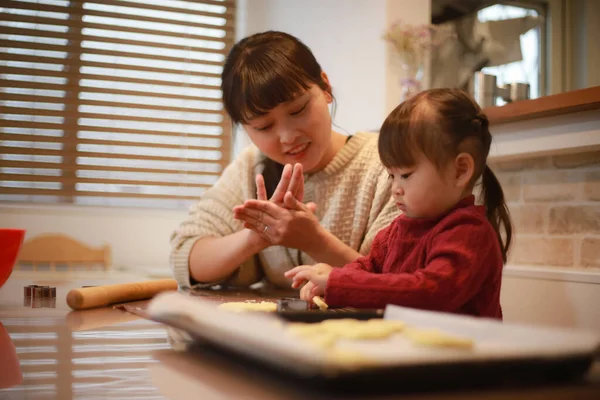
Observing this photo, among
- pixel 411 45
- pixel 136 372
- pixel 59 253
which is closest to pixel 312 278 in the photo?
pixel 136 372

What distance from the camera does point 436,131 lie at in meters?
0.87

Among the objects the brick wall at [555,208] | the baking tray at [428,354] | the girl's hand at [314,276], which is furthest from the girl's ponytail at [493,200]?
the brick wall at [555,208]

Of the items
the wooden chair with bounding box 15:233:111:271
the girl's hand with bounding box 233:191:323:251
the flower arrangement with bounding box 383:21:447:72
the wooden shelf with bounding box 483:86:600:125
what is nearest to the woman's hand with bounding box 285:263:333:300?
the girl's hand with bounding box 233:191:323:251

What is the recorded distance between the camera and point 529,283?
6.58ft

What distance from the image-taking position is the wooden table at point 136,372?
0.40 meters

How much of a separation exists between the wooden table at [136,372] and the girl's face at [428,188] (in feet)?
1.23

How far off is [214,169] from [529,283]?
2.05 meters

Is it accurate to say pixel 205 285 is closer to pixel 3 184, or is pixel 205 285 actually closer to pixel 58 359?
pixel 58 359

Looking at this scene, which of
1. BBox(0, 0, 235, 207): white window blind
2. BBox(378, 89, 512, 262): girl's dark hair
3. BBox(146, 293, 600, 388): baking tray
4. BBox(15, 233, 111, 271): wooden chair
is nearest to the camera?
BBox(146, 293, 600, 388): baking tray

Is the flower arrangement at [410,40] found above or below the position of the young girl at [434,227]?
above

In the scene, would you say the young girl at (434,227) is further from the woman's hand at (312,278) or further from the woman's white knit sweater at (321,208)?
the woman's white knit sweater at (321,208)

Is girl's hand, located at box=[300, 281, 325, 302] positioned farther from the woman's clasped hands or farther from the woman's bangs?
the woman's bangs

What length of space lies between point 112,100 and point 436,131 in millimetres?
2827

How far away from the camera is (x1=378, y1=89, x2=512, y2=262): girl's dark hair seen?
87cm
